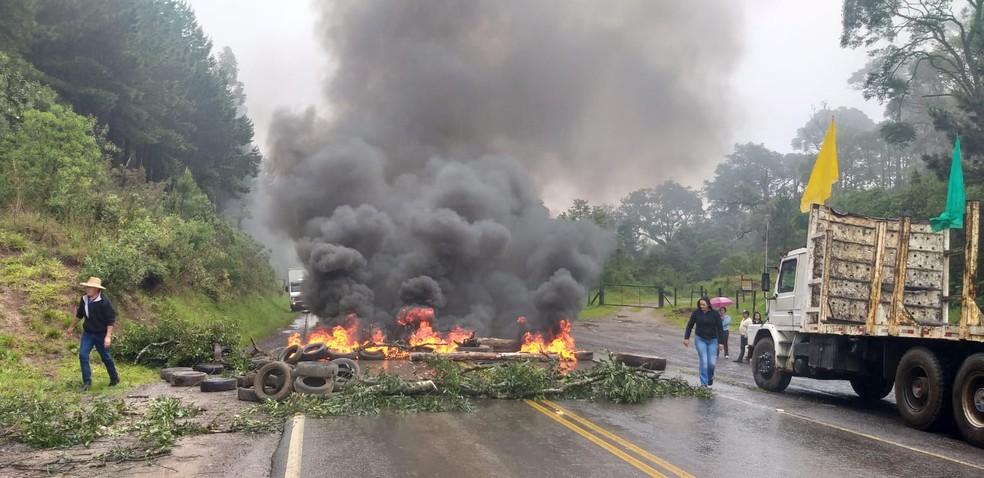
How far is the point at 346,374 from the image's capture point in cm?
1086

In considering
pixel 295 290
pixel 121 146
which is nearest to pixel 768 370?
pixel 295 290

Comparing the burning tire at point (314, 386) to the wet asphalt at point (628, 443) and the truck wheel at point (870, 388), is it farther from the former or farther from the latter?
the truck wheel at point (870, 388)

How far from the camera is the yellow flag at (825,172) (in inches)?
523

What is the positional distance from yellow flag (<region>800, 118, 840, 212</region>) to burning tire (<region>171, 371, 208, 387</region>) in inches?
464

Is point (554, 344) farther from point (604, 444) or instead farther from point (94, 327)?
point (94, 327)

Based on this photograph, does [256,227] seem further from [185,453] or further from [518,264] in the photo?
[185,453]

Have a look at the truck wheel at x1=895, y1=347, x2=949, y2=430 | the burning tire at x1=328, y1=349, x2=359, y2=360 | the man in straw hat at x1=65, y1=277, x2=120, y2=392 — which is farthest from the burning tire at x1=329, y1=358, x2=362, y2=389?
the truck wheel at x1=895, y1=347, x2=949, y2=430

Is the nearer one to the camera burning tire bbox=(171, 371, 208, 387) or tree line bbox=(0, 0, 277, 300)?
burning tire bbox=(171, 371, 208, 387)

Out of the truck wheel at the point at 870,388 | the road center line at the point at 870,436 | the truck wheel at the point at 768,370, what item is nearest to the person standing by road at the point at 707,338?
the road center line at the point at 870,436

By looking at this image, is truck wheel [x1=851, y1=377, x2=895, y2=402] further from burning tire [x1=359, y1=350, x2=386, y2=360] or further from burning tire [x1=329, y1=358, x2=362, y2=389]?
burning tire [x1=359, y1=350, x2=386, y2=360]

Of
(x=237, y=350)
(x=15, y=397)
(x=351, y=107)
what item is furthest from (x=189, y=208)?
(x=15, y=397)

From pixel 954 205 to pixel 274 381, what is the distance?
10.7m

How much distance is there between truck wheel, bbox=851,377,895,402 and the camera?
454 inches

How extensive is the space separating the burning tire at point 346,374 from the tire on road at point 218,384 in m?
1.57
